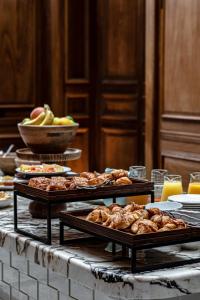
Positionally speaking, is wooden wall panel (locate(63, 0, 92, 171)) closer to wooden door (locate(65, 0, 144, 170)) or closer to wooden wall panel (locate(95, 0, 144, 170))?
wooden door (locate(65, 0, 144, 170))

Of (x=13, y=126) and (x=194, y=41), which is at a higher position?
(x=194, y=41)

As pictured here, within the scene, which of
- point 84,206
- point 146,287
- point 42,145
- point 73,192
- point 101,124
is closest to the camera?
point 146,287

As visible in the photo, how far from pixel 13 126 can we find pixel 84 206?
3.45 meters

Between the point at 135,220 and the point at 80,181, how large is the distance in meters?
0.42

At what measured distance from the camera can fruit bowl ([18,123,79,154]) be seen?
126 inches

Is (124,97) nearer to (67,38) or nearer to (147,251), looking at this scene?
(67,38)

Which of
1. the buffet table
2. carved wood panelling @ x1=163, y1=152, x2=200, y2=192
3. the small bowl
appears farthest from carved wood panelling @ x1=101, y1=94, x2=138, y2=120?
the buffet table

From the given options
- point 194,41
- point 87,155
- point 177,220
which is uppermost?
point 194,41

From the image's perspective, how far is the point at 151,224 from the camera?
174 centimetres

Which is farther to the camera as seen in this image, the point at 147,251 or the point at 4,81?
the point at 4,81

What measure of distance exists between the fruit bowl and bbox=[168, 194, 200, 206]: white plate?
108cm

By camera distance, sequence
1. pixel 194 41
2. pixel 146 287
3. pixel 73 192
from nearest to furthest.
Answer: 1. pixel 146 287
2. pixel 73 192
3. pixel 194 41

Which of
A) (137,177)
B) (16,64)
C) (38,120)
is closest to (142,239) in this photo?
(137,177)

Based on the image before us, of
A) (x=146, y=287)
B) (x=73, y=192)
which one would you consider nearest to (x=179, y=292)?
(x=146, y=287)
